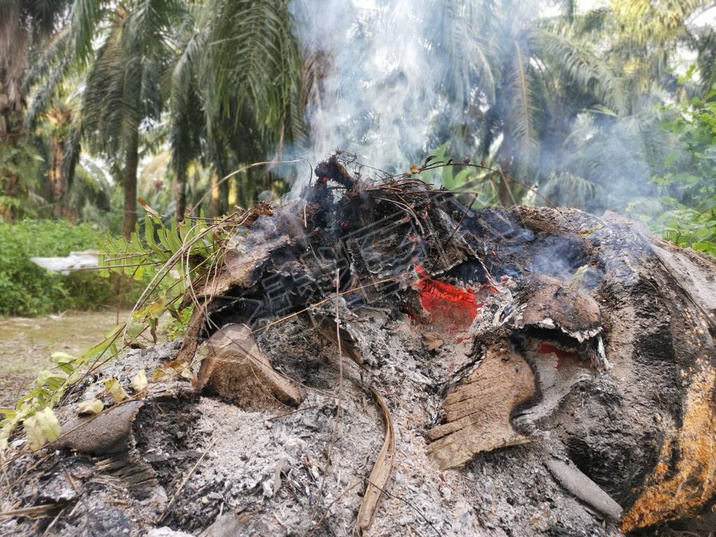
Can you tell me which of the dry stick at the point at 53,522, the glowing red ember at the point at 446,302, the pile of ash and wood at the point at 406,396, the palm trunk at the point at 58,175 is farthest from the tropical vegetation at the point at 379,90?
the dry stick at the point at 53,522

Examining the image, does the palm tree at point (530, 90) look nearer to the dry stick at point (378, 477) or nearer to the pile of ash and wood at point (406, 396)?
the pile of ash and wood at point (406, 396)

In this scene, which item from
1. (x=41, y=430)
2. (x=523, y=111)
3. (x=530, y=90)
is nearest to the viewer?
(x=41, y=430)

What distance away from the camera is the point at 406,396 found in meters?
1.72

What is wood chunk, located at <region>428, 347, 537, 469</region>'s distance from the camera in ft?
5.01

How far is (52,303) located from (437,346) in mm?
6888

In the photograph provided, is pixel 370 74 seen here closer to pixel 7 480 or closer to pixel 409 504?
pixel 409 504

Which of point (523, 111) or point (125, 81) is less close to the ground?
point (125, 81)

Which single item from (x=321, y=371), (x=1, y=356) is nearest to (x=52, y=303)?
(x=1, y=356)

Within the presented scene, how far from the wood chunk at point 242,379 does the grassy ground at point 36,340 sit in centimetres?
196

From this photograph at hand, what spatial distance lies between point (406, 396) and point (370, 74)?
4.05m

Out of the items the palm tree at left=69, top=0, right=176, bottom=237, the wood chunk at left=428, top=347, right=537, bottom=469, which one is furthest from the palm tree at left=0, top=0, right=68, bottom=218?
the wood chunk at left=428, top=347, right=537, bottom=469

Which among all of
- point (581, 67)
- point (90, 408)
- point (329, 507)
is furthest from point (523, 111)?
point (90, 408)

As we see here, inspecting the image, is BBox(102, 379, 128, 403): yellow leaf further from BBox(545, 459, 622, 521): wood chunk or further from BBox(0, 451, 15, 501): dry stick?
BBox(545, 459, 622, 521): wood chunk

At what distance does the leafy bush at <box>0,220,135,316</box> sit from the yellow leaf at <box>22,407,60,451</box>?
5.27 metres
